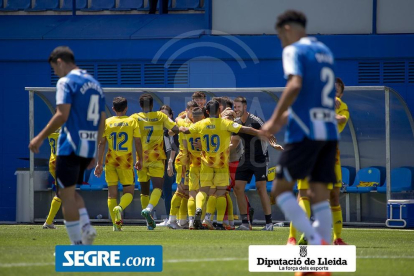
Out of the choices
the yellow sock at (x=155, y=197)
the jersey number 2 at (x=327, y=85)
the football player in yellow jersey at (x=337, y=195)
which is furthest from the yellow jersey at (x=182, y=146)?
the jersey number 2 at (x=327, y=85)

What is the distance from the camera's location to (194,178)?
46.3 feet

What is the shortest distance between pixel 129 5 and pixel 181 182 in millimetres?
8418

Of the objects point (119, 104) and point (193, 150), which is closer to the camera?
point (119, 104)

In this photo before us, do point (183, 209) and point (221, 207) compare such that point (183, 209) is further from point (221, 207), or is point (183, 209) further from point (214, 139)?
point (214, 139)

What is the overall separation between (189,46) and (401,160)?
5.43 metres

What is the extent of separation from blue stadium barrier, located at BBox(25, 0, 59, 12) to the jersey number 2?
16.3m

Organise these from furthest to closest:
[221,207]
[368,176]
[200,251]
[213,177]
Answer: [368,176]
[221,207]
[213,177]
[200,251]

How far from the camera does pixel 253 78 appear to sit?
18797 millimetres

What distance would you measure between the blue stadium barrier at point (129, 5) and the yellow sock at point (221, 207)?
29.3ft

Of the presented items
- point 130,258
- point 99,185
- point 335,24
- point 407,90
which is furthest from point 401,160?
point 130,258

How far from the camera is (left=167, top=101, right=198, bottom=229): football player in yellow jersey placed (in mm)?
14164

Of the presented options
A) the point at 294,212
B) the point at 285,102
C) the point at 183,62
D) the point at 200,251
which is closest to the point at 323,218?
the point at 294,212

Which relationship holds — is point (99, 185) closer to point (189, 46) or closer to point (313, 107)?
point (189, 46)

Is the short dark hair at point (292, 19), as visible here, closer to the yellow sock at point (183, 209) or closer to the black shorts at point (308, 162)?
the black shorts at point (308, 162)
